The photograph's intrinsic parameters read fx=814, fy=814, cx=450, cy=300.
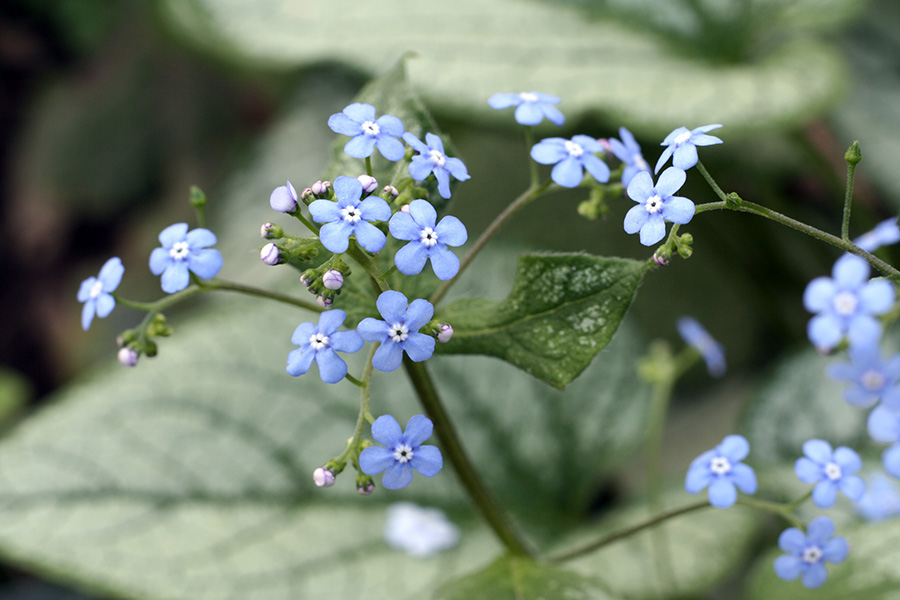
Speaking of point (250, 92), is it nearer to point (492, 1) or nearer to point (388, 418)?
point (492, 1)

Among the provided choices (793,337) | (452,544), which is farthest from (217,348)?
(793,337)

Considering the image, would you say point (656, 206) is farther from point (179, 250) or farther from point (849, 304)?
point (179, 250)

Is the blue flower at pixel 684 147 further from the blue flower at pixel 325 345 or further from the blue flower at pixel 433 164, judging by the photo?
the blue flower at pixel 325 345

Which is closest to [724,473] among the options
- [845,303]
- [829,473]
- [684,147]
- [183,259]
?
[829,473]

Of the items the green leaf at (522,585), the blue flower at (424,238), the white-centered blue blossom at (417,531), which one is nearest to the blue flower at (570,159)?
the blue flower at (424,238)

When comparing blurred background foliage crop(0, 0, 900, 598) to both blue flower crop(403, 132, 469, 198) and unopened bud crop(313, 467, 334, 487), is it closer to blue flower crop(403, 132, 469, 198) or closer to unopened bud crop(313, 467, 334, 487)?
blue flower crop(403, 132, 469, 198)

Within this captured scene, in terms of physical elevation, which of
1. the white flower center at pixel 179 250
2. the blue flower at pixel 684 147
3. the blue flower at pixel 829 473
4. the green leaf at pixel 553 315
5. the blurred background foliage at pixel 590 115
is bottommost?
the blue flower at pixel 829 473

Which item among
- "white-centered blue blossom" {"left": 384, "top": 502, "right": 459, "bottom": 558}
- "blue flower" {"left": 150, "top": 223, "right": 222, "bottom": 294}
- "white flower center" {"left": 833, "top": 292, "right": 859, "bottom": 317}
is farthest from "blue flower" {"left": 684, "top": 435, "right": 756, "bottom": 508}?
"white-centered blue blossom" {"left": 384, "top": 502, "right": 459, "bottom": 558}
